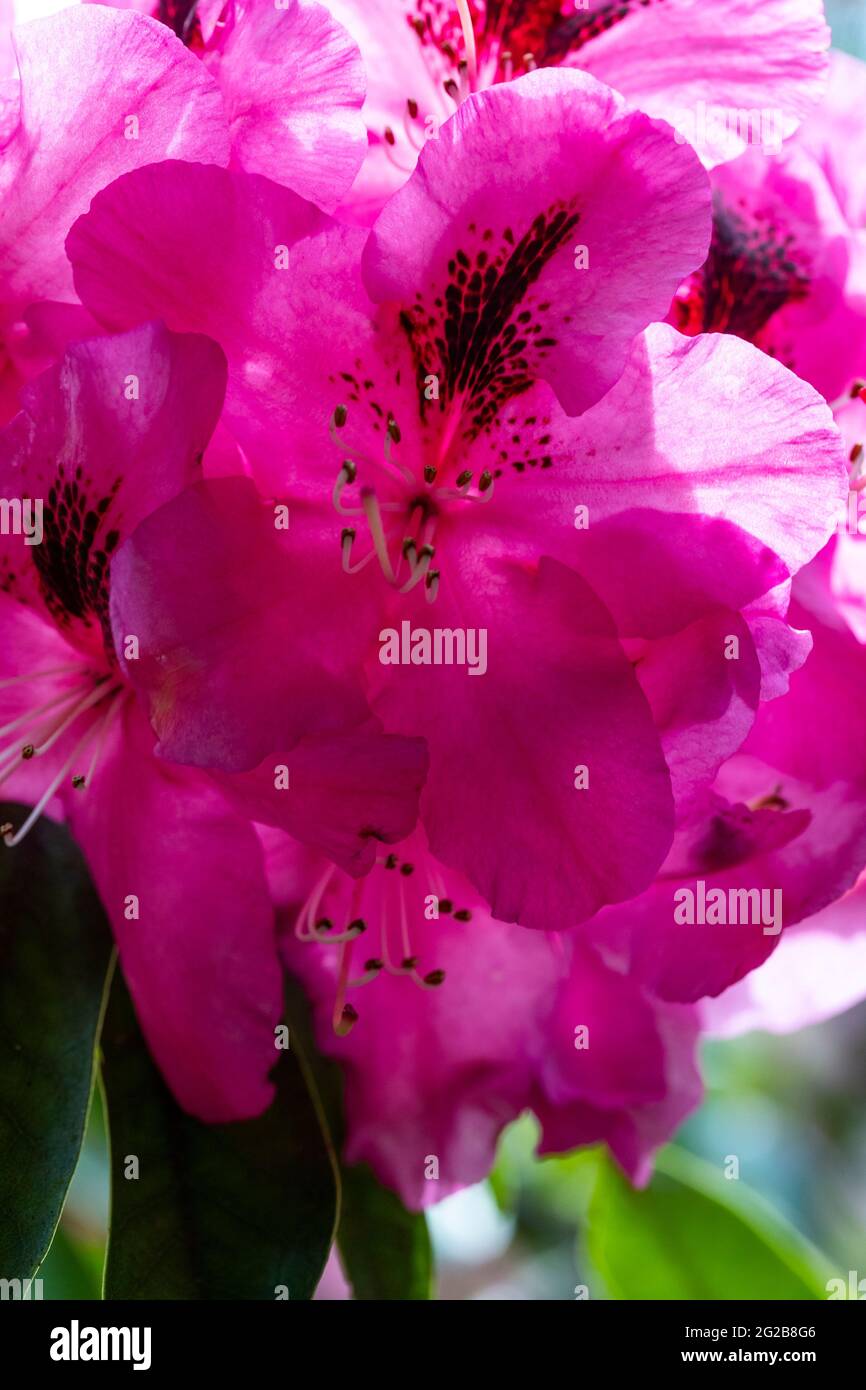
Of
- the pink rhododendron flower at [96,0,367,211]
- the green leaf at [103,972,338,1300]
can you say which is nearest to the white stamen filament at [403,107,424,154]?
the pink rhododendron flower at [96,0,367,211]

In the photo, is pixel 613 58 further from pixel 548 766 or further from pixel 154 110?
pixel 548 766

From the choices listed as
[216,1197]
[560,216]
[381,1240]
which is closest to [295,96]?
[560,216]

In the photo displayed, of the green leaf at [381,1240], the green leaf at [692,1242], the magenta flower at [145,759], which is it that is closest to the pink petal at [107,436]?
the magenta flower at [145,759]

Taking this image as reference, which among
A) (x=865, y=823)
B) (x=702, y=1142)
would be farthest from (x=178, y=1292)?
(x=702, y=1142)

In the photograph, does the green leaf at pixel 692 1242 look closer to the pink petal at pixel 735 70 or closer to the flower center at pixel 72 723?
the flower center at pixel 72 723

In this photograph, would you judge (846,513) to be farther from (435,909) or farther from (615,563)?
(435,909)
